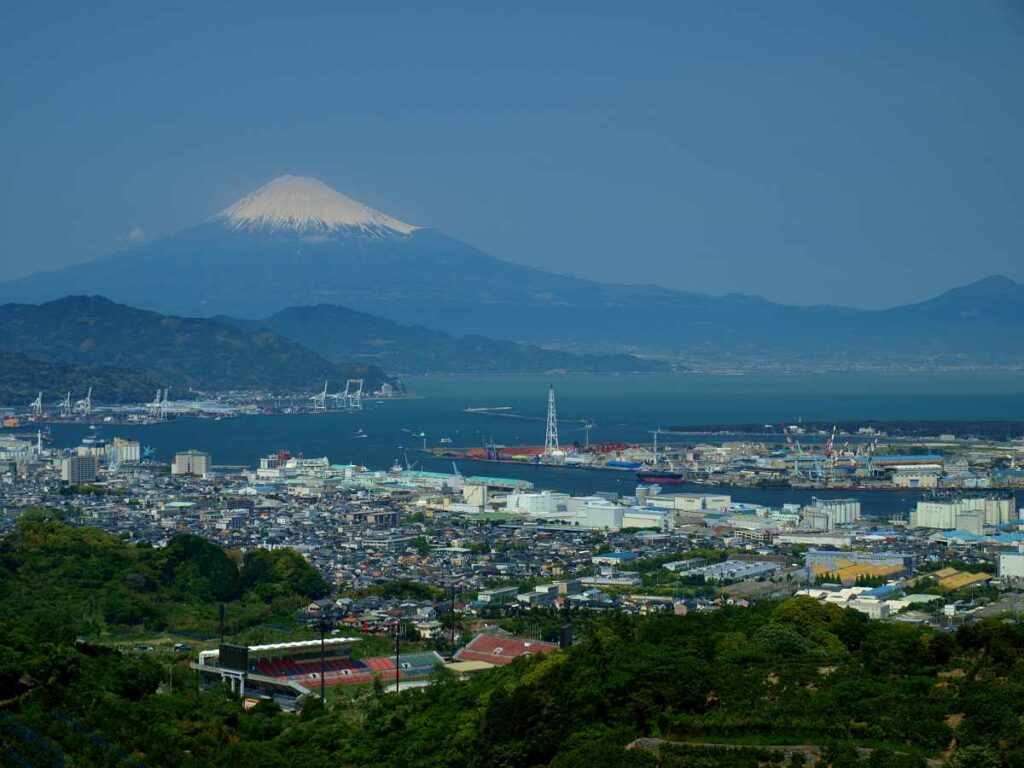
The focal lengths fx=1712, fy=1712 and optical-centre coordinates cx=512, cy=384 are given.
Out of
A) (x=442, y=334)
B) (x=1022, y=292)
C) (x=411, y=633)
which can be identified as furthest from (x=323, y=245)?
(x=411, y=633)

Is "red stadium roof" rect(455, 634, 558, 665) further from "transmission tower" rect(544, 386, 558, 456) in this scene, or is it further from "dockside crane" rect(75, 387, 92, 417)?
"dockside crane" rect(75, 387, 92, 417)

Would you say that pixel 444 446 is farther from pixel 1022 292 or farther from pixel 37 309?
pixel 1022 292

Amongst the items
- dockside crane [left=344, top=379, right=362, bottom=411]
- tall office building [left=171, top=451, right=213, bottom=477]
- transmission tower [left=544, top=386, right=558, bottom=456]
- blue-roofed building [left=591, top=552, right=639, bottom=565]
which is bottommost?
blue-roofed building [left=591, top=552, right=639, bottom=565]

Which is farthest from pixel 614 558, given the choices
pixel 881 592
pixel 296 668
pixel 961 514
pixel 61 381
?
pixel 61 381

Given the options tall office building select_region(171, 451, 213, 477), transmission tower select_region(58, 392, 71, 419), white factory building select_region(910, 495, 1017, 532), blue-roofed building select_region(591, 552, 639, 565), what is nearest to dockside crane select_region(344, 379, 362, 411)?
transmission tower select_region(58, 392, 71, 419)

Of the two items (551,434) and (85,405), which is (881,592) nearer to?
(551,434)

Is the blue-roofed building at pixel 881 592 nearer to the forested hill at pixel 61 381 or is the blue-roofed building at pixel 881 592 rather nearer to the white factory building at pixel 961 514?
the white factory building at pixel 961 514
